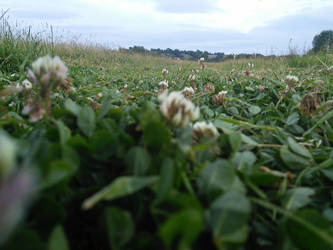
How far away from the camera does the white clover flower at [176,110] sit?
2.02 feet

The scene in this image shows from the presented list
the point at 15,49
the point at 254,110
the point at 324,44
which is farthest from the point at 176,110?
the point at 324,44

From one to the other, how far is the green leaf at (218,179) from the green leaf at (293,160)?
0.31 metres

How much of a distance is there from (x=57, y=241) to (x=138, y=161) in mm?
194

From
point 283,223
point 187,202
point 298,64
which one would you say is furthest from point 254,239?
point 298,64

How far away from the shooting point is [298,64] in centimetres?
736

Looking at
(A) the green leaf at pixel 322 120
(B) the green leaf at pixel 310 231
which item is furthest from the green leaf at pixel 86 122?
(A) the green leaf at pixel 322 120

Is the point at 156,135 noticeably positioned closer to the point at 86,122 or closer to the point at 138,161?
the point at 138,161

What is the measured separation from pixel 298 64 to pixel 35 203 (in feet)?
26.7

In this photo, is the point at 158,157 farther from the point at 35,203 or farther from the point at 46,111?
the point at 46,111

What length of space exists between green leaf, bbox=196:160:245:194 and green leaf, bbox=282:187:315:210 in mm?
142

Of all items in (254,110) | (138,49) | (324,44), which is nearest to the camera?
(254,110)

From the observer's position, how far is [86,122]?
69cm

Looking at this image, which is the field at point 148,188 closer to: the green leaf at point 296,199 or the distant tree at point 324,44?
the green leaf at point 296,199

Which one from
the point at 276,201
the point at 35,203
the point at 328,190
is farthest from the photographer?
the point at 328,190
